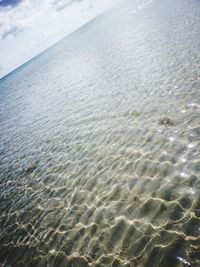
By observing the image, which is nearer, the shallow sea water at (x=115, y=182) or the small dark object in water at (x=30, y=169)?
the shallow sea water at (x=115, y=182)

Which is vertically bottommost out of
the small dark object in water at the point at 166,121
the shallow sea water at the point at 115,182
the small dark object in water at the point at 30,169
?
the small dark object in water at the point at 166,121

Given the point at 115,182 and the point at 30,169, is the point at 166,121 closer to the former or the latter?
the point at 115,182

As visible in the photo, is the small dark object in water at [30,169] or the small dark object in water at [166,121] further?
the small dark object in water at [30,169]

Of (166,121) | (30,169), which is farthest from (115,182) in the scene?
(30,169)

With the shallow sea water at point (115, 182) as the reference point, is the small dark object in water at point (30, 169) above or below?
above

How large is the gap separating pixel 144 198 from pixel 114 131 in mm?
6986

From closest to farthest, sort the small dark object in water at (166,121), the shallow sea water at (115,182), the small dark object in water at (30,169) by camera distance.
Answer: the shallow sea water at (115,182)
the small dark object in water at (166,121)
the small dark object in water at (30,169)

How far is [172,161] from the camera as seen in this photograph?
11.2m

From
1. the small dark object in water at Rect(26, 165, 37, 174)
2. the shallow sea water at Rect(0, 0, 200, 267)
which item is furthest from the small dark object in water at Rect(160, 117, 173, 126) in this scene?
the small dark object in water at Rect(26, 165, 37, 174)

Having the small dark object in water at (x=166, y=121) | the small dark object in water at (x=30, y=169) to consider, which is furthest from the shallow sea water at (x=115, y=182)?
the small dark object in water at (x=166, y=121)

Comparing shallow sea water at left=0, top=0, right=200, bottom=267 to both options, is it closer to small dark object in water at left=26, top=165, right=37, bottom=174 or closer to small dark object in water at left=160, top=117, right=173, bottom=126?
small dark object in water at left=26, top=165, right=37, bottom=174

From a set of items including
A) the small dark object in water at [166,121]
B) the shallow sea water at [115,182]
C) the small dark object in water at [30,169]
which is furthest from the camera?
the small dark object in water at [30,169]

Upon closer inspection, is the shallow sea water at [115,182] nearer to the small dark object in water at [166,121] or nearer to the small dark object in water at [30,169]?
the small dark object in water at [30,169]

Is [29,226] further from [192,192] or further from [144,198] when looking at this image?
[192,192]
